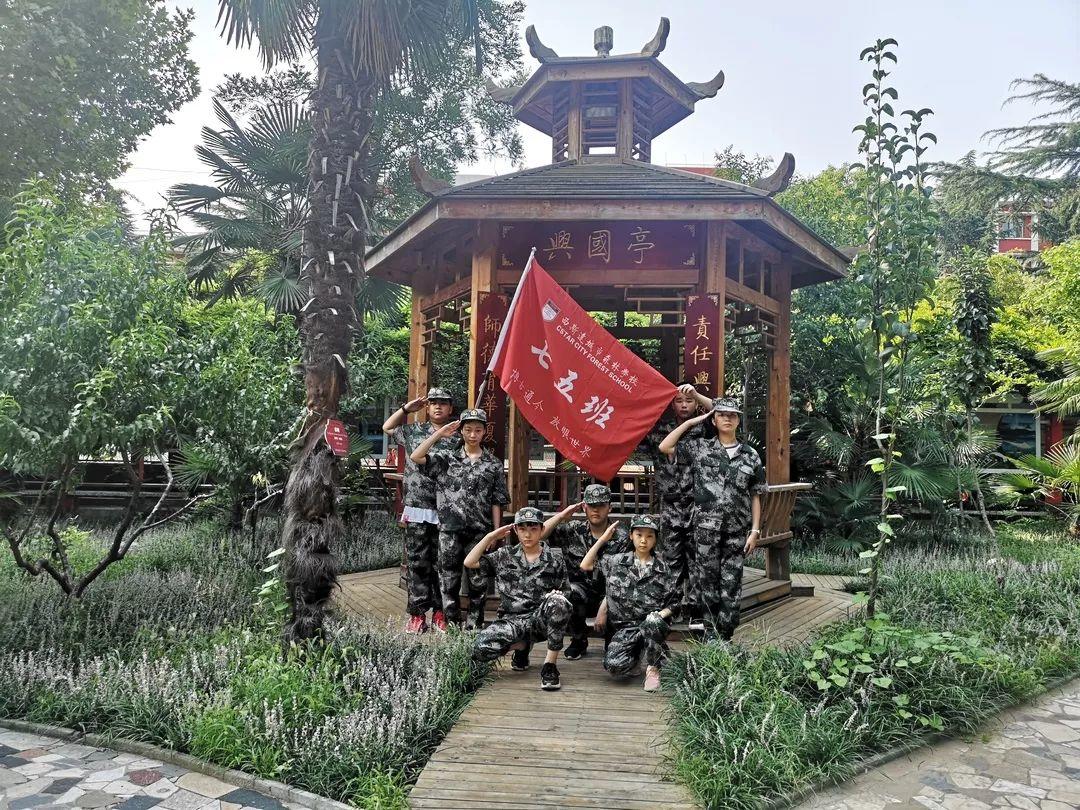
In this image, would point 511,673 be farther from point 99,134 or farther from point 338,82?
point 99,134

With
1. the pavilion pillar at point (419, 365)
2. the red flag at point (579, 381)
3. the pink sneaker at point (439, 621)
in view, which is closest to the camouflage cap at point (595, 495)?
the red flag at point (579, 381)

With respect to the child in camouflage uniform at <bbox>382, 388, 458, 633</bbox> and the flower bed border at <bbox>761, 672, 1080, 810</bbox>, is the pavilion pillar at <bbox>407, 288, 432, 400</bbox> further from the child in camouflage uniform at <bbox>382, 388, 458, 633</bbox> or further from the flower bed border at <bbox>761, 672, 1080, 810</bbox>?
the flower bed border at <bbox>761, 672, 1080, 810</bbox>

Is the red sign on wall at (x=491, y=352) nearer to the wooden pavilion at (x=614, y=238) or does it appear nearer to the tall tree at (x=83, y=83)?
the wooden pavilion at (x=614, y=238)

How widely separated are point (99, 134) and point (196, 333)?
31.3 ft

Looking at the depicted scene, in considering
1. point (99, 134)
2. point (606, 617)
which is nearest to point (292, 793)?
point (606, 617)

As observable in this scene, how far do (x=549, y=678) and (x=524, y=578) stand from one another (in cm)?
74

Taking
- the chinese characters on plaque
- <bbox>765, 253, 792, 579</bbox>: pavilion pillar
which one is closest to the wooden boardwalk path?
<bbox>765, 253, 792, 579</bbox>: pavilion pillar

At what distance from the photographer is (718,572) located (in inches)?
234

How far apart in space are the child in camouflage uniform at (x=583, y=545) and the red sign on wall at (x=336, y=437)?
5.43 feet

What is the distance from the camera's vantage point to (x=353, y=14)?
5.46 m

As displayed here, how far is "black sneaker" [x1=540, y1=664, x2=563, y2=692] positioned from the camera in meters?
5.12

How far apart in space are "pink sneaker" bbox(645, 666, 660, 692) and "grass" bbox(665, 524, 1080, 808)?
3.4 inches

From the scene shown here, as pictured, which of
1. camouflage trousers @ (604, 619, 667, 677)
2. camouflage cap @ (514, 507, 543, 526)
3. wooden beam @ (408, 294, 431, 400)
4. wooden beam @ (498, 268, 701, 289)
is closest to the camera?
camouflage trousers @ (604, 619, 667, 677)

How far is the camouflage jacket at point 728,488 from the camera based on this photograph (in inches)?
230
